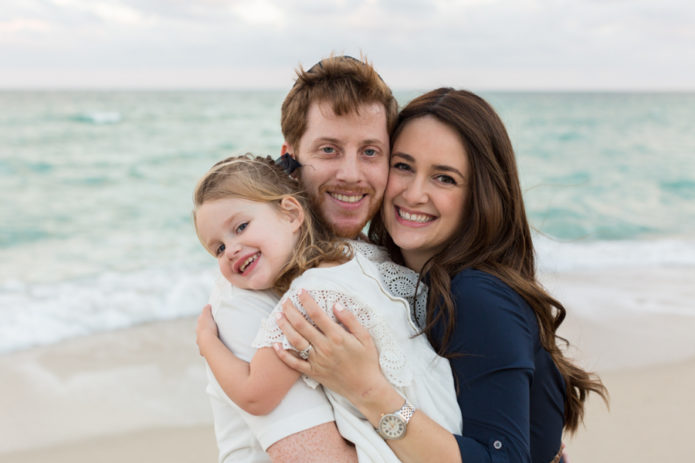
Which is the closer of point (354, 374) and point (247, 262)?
point (354, 374)

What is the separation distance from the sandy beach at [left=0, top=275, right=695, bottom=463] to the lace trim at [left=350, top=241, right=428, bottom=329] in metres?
2.65

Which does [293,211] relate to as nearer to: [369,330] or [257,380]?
[369,330]

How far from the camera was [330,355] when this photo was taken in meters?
2.00

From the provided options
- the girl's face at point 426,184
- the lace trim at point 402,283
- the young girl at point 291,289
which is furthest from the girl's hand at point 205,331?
the girl's face at point 426,184

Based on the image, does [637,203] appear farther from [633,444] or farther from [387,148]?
[387,148]

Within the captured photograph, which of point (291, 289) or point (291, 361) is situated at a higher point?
point (291, 289)

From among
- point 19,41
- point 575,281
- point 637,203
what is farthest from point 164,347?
point 19,41

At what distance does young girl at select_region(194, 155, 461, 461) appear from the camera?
6.66 ft

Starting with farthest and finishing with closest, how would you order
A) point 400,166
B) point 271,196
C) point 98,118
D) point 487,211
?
point 98,118 < point 400,166 < point 487,211 < point 271,196

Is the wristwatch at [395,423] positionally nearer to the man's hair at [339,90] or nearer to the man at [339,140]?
the man at [339,140]

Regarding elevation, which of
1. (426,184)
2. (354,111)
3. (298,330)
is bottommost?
(298,330)

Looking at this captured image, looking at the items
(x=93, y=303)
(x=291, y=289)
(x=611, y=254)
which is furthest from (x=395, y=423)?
(x=611, y=254)

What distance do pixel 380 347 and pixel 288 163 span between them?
106 centimetres

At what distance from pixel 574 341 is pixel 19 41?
3434cm
